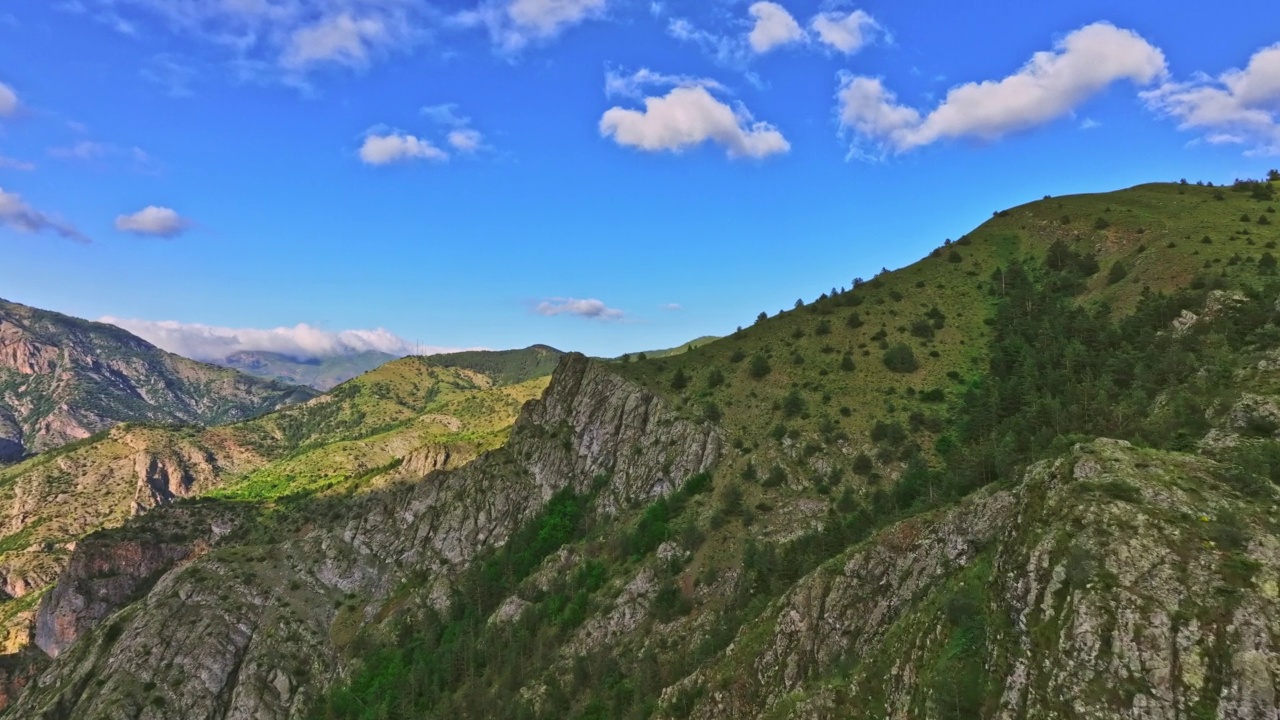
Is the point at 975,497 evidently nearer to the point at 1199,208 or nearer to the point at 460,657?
the point at 460,657

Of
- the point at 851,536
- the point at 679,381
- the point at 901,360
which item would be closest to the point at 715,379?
the point at 679,381

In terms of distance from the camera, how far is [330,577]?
124m

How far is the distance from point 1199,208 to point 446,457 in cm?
17038

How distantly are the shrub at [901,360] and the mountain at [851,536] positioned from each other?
42 cm

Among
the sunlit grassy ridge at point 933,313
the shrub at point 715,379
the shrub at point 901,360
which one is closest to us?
the sunlit grassy ridge at point 933,313

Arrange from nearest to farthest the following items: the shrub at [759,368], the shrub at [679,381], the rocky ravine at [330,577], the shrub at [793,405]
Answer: the shrub at [793,405] < the shrub at [759,368] < the shrub at [679,381] < the rocky ravine at [330,577]

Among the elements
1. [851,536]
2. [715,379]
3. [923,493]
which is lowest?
[851,536]

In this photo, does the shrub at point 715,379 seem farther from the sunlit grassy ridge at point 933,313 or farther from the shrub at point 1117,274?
the shrub at point 1117,274

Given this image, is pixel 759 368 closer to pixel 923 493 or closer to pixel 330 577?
pixel 923 493

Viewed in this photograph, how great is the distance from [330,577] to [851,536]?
114129 mm

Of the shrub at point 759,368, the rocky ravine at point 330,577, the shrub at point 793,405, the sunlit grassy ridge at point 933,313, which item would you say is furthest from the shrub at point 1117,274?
the rocky ravine at point 330,577

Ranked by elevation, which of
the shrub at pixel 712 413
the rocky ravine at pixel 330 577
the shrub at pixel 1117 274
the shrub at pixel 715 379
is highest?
the shrub at pixel 1117 274

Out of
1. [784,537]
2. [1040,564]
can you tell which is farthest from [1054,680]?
[784,537]

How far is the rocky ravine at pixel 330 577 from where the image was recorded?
101m
